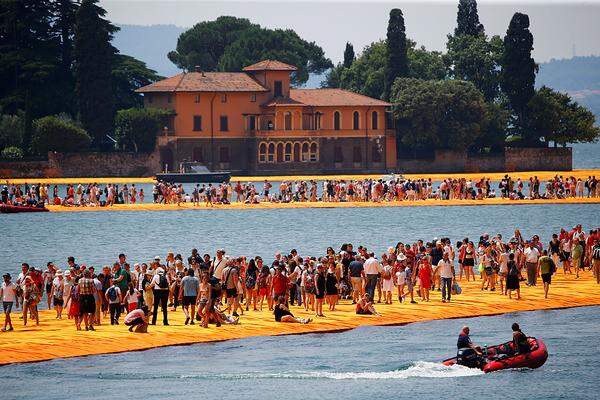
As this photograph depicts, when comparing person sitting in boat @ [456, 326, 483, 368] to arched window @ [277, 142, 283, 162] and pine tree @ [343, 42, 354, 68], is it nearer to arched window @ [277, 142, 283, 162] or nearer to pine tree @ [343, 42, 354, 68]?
arched window @ [277, 142, 283, 162]

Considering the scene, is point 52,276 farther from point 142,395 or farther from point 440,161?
point 440,161

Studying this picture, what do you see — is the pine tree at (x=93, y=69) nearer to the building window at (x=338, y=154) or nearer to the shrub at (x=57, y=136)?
the shrub at (x=57, y=136)

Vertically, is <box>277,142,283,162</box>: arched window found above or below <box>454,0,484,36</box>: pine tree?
below

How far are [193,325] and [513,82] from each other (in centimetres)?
9501

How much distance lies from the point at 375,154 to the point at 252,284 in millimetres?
92500

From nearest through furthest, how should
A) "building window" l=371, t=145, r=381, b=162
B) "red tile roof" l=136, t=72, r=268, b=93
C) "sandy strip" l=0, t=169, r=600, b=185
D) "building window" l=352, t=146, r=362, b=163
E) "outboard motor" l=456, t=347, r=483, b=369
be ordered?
1. "outboard motor" l=456, t=347, r=483, b=369
2. "sandy strip" l=0, t=169, r=600, b=185
3. "red tile roof" l=136, t=72, r=268, b=93
4. "building window" l=352, t=146, r=362, b=163
5. "building window" l=371, t=145, r=381, b=162

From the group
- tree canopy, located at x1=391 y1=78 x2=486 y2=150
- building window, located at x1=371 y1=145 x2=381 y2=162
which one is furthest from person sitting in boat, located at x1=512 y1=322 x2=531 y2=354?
building window, located at x1=371 y1=145 x2=381 y2=162

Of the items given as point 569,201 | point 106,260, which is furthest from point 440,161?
point 106,260

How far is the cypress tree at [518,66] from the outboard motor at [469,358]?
309 feet

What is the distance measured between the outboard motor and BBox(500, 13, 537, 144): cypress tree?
3708 inches

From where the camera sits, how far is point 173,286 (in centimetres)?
3997

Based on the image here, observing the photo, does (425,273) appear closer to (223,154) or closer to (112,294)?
(112,294)

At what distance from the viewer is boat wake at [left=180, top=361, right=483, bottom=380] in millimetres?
34062

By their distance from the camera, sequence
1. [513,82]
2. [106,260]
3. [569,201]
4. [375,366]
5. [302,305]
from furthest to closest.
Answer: [513,82]
[569,201]
[106,260]
[302,305]
[375,366]
